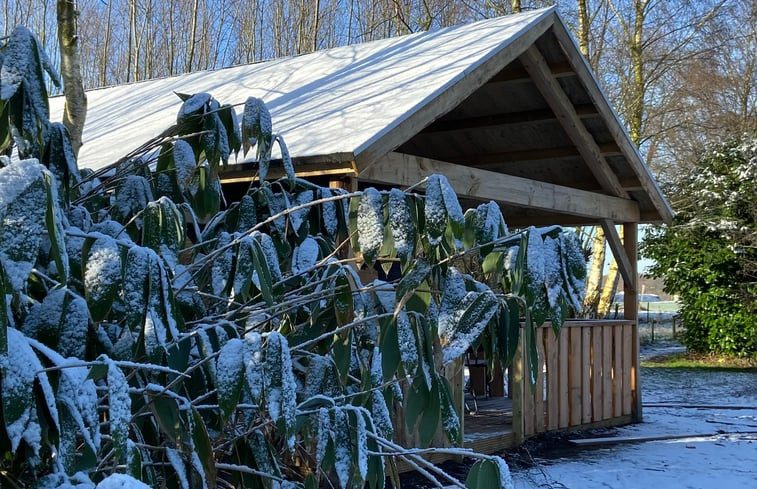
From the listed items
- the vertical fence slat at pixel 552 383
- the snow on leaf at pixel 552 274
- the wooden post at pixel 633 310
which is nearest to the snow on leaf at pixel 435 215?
the snow on leaf at pixel 552 274

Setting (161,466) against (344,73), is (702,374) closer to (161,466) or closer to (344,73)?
(344,73)

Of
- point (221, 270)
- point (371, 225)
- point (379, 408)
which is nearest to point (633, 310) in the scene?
point (379, 408)

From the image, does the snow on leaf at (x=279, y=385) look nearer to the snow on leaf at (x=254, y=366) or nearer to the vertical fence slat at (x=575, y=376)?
the snow on leaf at (x=254, y=366)

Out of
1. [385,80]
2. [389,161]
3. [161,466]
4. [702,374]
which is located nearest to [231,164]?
[389,161]

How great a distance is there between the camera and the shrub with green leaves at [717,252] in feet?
51.7

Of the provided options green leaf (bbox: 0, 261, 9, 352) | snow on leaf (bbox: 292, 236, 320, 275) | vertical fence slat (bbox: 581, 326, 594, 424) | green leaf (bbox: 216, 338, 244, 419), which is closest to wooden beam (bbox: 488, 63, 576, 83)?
vertical fence slat (bbox: 581, 326, 594, 424)

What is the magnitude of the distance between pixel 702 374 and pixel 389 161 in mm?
10498

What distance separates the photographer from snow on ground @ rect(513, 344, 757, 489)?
6938 mm

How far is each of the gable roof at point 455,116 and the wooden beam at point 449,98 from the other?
1cm

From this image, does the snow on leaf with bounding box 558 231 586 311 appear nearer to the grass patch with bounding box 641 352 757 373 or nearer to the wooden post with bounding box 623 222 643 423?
the wooden post with bounding box 623 222 643 423

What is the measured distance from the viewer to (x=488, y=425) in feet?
28.3

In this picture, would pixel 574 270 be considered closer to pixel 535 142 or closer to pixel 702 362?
pixel 535 142

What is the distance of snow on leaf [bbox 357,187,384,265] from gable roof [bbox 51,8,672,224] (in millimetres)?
3257

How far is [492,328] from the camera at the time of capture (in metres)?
2.43
